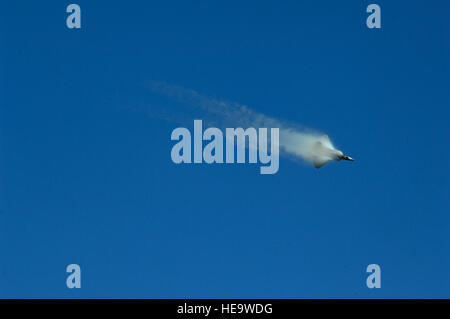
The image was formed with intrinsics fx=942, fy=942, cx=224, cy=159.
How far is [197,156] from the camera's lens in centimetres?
3281

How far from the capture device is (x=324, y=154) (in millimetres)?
34281

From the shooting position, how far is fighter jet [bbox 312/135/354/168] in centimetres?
3391

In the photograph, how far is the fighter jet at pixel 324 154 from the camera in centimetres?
3391
